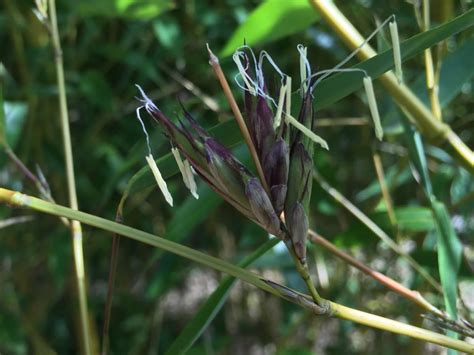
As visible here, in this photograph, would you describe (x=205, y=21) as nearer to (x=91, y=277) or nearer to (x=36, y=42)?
(x=36, y=42)

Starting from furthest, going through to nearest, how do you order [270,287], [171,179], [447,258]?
[171,179], [447,258], [270,287]

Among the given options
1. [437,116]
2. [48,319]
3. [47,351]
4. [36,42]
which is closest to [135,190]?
[437,116]

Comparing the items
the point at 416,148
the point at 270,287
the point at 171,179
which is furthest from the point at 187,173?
the point at 171,179

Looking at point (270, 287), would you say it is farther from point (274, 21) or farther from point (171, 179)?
point (171, 179)

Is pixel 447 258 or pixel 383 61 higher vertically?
pixel 383 61

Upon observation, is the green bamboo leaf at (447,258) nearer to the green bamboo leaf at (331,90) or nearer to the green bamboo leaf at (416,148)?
the green bamboo leaf at (416,148)

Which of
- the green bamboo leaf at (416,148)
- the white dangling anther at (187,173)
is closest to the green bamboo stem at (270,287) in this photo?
the white dangling anther at (187,173)
